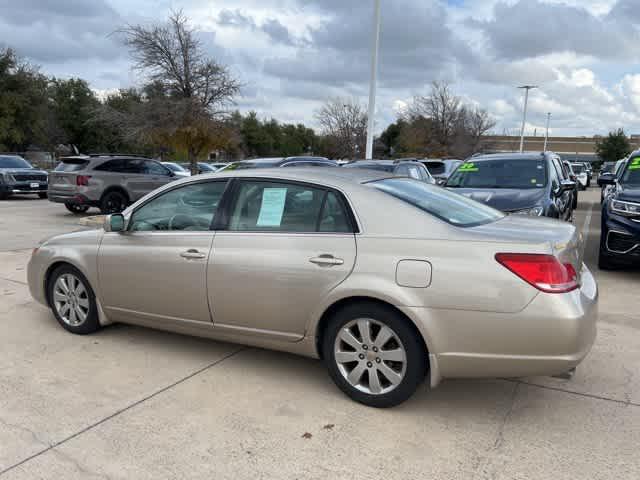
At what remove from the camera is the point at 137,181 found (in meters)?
14.0

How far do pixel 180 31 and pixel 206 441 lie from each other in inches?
614

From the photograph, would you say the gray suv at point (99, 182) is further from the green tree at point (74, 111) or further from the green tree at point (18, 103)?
the green tree at point (74, 111)

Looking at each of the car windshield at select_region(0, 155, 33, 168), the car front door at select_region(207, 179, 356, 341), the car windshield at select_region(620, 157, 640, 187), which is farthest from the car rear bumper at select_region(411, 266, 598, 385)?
the car windshield at select_region(0, 155, 33, 168)

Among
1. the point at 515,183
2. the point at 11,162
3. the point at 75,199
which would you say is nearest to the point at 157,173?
the point at 75,199

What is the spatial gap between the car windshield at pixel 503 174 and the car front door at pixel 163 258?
559cm

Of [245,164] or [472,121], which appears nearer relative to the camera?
[245,164]

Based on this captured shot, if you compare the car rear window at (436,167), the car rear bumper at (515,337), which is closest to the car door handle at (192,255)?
the car rear bumper at (515,337)

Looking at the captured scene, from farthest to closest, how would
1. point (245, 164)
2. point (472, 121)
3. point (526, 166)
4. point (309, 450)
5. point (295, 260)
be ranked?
point (472, 121) < point (245, 164) < point (526, 166) < point (295, 260) < point (309, 450)

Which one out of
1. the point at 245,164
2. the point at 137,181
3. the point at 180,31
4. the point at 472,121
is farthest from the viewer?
the point at 472,121

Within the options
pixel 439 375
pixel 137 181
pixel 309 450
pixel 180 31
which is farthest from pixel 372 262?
pixel 180 31

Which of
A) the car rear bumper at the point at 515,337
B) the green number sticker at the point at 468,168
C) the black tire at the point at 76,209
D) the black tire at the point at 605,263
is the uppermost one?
the green number sticker at the point at 468,168

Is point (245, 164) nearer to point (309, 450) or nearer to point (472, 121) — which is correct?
point (309, 450)

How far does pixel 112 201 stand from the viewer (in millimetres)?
13641

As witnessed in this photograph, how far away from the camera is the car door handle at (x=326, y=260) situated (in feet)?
11.3
